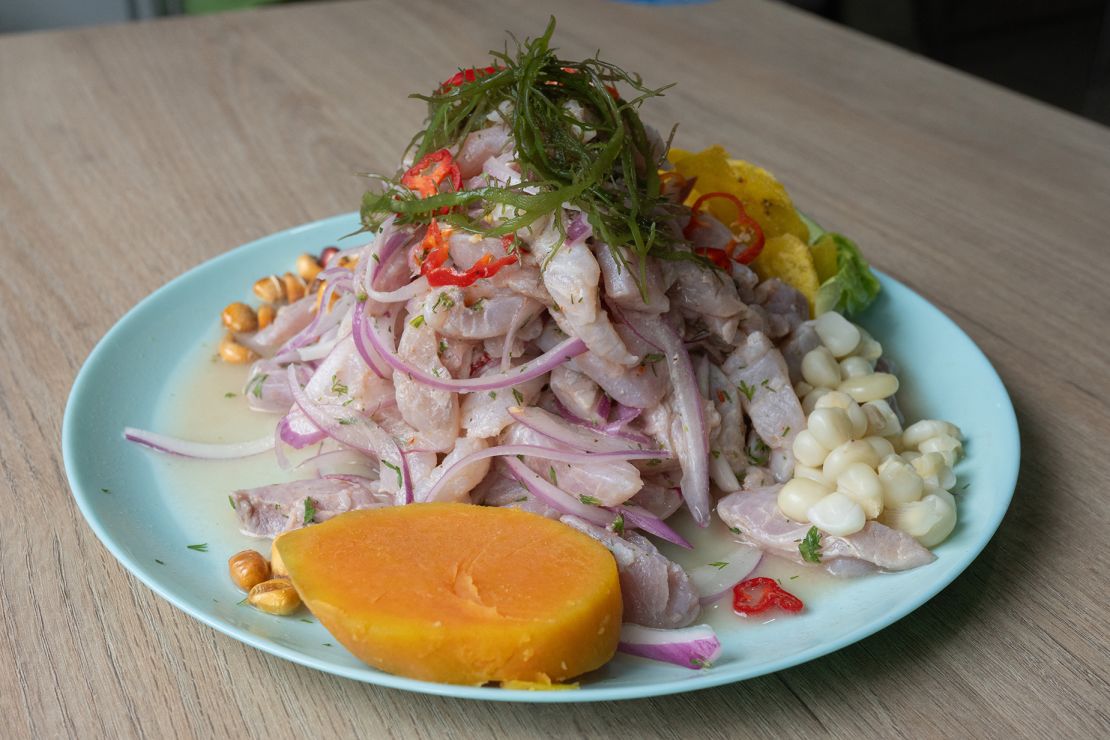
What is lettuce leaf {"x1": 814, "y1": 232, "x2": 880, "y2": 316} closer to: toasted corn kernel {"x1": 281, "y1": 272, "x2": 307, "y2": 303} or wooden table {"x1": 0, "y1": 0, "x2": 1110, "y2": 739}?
wooden table {"x1": 0, "y1": 0, "x2": 1110, "y2": 739}

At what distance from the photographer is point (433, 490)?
2137 millimetres

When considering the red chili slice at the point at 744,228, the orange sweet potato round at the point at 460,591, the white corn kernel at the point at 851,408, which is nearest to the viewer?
the orange sweet potato round at the point at 460,591

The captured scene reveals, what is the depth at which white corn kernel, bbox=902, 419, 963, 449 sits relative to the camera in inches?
90.9

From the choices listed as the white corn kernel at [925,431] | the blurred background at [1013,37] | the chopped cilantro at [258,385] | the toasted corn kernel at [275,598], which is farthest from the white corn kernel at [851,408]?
the blurred background at [1013,37]

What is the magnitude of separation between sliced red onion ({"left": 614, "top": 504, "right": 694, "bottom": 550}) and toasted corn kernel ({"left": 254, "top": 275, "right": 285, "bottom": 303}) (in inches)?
48.3

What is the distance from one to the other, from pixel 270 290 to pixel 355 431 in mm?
722

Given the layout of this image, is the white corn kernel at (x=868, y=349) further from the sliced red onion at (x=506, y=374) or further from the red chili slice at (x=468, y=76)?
the red chili slice at (x=468, y=76)

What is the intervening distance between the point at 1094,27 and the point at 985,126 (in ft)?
21.2

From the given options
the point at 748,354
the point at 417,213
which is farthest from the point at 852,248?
the point at 417,213

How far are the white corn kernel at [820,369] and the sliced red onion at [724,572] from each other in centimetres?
49

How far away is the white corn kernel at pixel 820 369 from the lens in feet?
8.02

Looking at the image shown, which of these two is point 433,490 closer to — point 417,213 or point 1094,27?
point 417,213

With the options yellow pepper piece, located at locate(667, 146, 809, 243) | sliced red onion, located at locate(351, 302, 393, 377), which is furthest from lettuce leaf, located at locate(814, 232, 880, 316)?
sliced red onion, located at locate(351, 302, 393, 377)

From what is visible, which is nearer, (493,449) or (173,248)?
(493,449)
